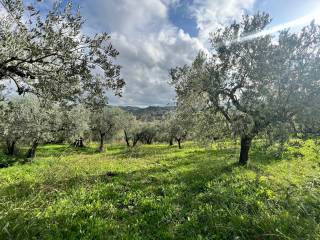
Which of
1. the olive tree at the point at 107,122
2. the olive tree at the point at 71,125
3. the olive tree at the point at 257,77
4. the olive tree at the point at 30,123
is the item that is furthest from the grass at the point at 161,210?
the olive tree at the point at 107,122

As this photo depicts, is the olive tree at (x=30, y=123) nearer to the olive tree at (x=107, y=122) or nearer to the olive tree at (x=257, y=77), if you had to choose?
the olive tree at (x=257, y=77)

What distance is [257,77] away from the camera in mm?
20266

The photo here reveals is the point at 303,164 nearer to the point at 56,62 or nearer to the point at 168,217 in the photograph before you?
the point at 168,217

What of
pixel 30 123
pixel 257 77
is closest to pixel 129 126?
pixel 30 123

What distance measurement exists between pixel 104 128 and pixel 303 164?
5323cm

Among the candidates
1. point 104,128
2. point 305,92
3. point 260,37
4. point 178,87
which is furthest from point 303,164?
point 104,128

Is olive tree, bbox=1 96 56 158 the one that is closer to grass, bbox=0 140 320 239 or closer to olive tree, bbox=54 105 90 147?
olive tree, bbox=54 105 90 147

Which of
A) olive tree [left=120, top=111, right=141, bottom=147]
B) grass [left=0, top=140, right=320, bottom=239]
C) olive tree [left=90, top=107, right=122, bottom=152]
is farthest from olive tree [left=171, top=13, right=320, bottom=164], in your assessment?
olive tree [left=120, top=111, right=141, bottom=147]

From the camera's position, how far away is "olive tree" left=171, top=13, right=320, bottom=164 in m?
18.9

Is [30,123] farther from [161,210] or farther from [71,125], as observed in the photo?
[161,210]

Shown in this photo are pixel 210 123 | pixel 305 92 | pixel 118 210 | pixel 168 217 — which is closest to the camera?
pixel 168 217

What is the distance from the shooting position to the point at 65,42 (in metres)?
11.2

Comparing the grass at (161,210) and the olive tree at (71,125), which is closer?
the grass at (161,210)

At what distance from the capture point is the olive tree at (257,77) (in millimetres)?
18906
